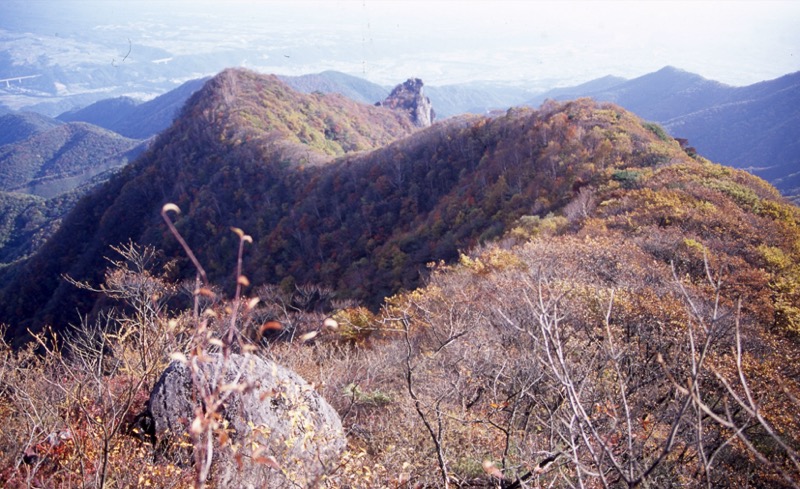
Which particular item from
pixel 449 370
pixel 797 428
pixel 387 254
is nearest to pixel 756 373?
pixel 797 428

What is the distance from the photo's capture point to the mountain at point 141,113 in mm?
171000

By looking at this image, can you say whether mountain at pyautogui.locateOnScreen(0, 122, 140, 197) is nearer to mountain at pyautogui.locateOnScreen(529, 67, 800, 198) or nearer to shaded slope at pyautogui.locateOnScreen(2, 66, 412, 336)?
shaded slope at pyautogui.locateOnScreen(2, 66, 412, 336)

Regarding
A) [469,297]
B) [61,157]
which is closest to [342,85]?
[61,157]

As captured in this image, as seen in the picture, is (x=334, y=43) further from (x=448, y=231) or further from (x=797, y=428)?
(x=797, y=428)

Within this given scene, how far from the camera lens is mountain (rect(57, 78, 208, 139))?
171000 millimetres

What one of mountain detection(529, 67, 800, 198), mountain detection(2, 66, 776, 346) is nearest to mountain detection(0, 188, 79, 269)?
mountain detection(2, 66, 776, 346)

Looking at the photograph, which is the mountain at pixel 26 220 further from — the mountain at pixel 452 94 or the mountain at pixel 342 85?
the mountain at pixel 452 94

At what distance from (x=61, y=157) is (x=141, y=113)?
60.5 metres

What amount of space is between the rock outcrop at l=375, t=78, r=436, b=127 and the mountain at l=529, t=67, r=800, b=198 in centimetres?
4624

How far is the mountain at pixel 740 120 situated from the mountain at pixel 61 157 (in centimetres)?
13193

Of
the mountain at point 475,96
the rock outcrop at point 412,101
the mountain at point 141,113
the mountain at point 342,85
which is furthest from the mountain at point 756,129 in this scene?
the mountain at point 141,113

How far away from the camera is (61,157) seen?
134000mm

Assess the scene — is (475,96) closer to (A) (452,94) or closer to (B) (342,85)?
(A) (452,94)

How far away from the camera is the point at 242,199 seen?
1997 inches
